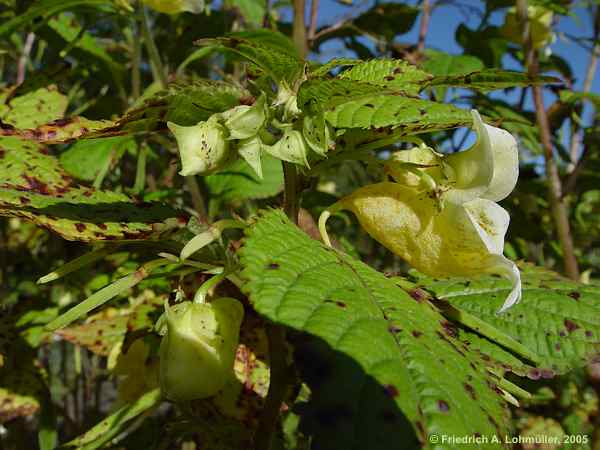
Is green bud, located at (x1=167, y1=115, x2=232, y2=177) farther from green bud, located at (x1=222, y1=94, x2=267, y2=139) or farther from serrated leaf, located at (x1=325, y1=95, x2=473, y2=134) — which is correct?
serrated leaf, located at (x1=325, y1=95, x2=473, y2=134)

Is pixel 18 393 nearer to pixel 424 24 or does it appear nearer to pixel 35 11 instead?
pixel 35 11

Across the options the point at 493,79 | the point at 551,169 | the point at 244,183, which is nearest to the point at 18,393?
the point at 244,183

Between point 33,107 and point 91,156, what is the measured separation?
8.5 inches

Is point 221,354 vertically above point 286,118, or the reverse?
point 286,118

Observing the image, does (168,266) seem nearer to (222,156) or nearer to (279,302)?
(222,156)

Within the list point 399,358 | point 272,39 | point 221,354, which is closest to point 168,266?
point 221,354

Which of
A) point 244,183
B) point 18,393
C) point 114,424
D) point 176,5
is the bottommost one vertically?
point 18,393

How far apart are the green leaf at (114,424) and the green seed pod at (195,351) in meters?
0.31

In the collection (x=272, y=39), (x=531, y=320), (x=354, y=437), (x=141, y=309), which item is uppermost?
(x=272, y=39)

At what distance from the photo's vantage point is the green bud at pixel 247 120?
0.55m

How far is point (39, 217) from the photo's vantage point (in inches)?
23.0

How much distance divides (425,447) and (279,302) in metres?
0.14

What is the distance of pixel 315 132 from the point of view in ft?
1.84

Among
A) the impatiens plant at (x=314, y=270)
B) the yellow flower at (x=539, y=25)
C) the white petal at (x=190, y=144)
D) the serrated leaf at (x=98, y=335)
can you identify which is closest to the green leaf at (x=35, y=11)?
the impatiens plant at (x=314, y=270)
